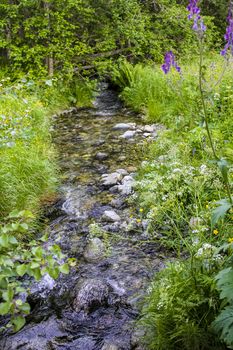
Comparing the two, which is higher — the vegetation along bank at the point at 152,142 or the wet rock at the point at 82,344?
the vegetation along bank at the point at 152,142

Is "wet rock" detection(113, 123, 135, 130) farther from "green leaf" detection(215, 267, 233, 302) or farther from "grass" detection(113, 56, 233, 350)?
"green leaf" detection(215, 267, 233, 302)

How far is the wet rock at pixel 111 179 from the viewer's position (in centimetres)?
472

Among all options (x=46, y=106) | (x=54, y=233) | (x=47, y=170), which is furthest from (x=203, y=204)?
(x=46, y=106)

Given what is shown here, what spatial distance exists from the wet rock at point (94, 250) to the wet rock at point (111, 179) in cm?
127

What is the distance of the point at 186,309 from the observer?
2.12 metres

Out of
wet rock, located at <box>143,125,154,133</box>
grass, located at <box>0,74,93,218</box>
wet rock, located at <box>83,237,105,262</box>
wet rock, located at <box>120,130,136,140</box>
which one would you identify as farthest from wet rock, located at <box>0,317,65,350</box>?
wet rock, located at <box>143,125,154,133</box>

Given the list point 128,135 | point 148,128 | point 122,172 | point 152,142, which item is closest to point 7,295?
point 122,172

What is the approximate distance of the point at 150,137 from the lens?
6.20m

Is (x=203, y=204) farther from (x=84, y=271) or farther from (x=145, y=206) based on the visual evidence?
(x=84, y=271)

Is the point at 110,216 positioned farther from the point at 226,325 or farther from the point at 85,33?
the point at 85,33

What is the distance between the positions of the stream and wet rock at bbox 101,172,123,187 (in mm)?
13

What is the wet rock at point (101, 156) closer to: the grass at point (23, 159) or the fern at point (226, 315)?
the grass at point (23, 159)

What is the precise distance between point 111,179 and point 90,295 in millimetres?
2131

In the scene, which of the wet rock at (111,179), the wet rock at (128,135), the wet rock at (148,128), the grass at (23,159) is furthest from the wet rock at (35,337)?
the wet rock at (148,128)
